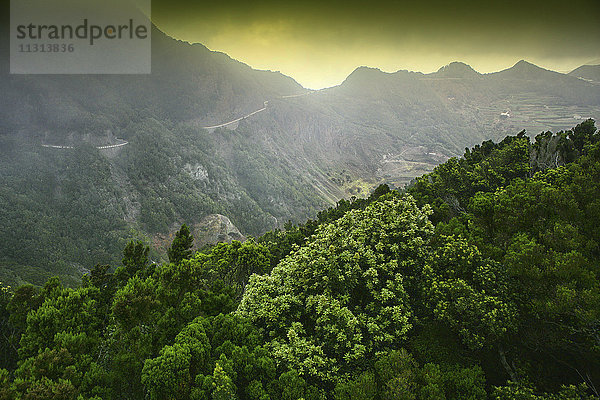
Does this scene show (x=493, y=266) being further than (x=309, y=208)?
No

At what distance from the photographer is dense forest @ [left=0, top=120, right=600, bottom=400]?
42.3ft

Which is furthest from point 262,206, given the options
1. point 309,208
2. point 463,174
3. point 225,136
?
point 463,174

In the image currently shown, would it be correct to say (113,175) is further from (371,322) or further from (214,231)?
(371,322)

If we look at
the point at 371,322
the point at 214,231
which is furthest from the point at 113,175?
the point at 371,322

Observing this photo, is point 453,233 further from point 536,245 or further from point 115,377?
point 115,377

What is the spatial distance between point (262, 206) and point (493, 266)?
145 m

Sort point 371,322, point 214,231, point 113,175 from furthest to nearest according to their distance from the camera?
point 113,175 → point 214,231 → point 371,322

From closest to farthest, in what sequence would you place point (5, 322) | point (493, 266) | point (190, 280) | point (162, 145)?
1. point (493, 266)
2. point (190, 280)
3. point (5, 322)
4. point (162, 145)

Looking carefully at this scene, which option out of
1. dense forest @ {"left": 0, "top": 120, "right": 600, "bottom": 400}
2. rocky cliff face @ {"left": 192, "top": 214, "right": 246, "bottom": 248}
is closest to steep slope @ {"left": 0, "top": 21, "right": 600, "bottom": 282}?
rocky cliff face @ {"left": 192, "top": 214, "right": 246, "bottom": 248}

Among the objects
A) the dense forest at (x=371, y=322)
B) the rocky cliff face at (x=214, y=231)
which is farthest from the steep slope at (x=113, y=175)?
the dense forest at (x=371, y=322)

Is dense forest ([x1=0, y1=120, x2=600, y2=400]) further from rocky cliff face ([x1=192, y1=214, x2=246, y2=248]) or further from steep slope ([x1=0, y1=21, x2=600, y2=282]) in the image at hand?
rocky cliff face ([x1=192, y1=214, x2=246, y2=248])

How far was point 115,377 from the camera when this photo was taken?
46.7 feet

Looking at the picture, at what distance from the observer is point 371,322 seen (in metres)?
15.5

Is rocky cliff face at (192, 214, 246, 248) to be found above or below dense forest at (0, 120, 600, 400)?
below
